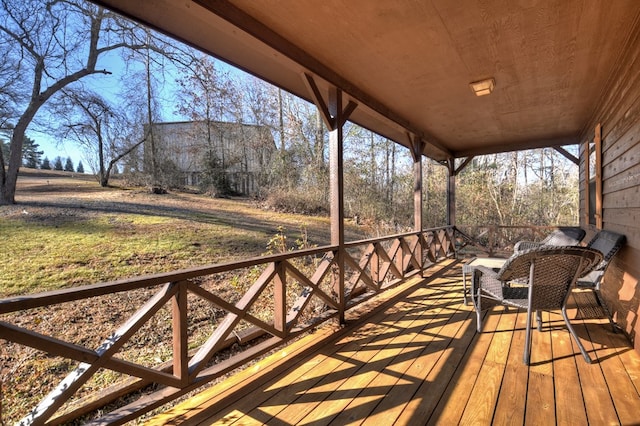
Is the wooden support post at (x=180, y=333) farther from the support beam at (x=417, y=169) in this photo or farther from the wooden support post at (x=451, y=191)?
the wooden support post at (x=451, y=191)

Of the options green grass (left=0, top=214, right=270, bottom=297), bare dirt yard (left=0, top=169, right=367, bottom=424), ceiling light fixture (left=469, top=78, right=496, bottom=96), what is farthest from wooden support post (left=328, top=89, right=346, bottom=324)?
green grass (left=0, top=214, right=270, bottom=297)

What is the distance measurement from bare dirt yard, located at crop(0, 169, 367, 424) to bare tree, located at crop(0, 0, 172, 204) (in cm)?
175

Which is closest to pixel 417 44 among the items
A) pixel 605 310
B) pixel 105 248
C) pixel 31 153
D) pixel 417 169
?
pixel 417 169

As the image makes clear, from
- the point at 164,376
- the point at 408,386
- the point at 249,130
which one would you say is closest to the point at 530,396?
the point at 408,386

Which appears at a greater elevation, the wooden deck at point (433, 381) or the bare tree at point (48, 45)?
the bare tree at point (48, 45)

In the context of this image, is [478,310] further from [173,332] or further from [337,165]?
[173,332]

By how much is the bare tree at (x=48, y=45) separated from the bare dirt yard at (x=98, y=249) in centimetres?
175

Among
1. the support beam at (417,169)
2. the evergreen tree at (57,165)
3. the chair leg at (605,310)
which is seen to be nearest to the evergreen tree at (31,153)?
the evergreen tree at (57,165)

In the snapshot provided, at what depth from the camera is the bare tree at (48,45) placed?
537cm

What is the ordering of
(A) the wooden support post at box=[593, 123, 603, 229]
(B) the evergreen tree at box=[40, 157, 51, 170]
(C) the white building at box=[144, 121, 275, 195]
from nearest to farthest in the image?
(A) the wooden support post at box=[593, 123, 603, 229], (B) the evergreen tree at box=[40, 157, 51, 170], (C) the white building at box=[144, 121, 275, 195]

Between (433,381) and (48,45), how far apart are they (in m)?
8.18

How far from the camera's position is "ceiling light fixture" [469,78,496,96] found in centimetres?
307

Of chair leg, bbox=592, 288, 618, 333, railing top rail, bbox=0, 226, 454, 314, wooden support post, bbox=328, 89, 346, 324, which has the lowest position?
chair leg, bbox=592, 288, 618, 333

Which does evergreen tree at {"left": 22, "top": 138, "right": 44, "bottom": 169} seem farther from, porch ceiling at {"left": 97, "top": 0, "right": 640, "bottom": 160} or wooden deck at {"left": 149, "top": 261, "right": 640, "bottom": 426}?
wooden deck at {"left": 149, "top": 261, "right": 640, "bottom": 426}
